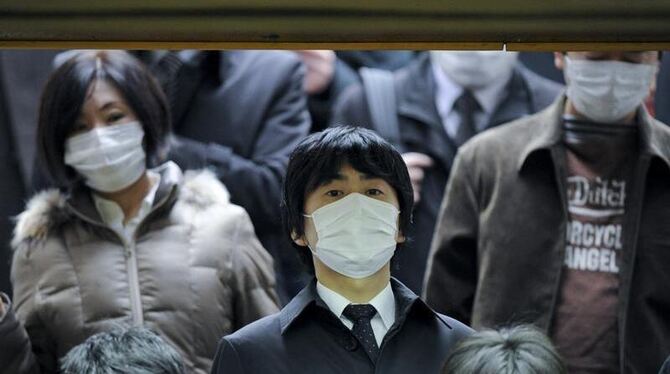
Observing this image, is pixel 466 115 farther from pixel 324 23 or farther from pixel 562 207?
pixel 324 23

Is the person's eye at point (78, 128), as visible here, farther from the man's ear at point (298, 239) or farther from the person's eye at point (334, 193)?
the person's eye at point (334, 193)

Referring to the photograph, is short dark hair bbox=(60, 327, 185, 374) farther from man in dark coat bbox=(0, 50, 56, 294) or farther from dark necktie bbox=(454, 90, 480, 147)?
man in dark coat bbox=(0, 50, 56, 294)

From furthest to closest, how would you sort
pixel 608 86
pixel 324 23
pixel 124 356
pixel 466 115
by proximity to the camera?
pixel 466 115
pixel 608 86
pixel 124 356
pixel 324 23

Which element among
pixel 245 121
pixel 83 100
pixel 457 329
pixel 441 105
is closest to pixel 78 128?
pixel 83 100

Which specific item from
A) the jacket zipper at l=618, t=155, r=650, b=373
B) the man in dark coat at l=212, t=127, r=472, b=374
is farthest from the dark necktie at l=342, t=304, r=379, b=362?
the jacket zipper at l=618, t=155, r=650, b=373

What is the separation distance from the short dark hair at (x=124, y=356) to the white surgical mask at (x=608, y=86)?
1861 millimetres

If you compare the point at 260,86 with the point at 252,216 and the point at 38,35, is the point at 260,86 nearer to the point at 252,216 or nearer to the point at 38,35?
the point at 252,216

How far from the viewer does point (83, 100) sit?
17.2 ft

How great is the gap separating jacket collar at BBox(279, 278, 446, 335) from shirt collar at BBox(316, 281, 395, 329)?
0.06 ft

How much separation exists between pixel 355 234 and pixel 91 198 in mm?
1416

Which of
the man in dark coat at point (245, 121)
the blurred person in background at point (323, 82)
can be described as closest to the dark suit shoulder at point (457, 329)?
the man in dark coat at point (245, 121)

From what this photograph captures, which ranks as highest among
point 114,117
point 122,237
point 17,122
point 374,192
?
point 374,192

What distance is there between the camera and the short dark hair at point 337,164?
4.26 meters

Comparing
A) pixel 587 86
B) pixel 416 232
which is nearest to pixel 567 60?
pixel 587 86
